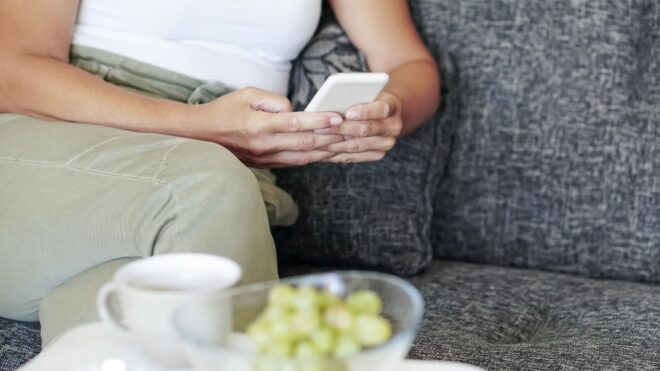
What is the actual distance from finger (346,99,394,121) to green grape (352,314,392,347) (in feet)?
2.02

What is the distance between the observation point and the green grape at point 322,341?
56cm

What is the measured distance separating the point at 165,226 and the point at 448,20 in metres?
0.82

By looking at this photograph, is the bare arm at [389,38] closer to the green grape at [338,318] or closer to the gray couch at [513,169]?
the gray couch at [513,169]

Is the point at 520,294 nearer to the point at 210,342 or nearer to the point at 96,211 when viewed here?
the point at 96,211

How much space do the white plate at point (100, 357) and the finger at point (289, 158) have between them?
1.80 ft

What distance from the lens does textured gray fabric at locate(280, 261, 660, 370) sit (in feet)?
3.69

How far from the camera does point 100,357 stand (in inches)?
27.4

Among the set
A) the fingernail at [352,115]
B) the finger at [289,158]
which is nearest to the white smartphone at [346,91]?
the fingernail at [352,115]

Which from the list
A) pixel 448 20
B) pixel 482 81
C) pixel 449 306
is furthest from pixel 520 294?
pixel 448 20

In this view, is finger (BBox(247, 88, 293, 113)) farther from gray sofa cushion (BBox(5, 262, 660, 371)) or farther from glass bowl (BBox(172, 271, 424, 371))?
glass bowl (BBox(172, 271, 424, 371))

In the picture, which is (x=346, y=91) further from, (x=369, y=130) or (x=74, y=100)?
(x=74, y=100)

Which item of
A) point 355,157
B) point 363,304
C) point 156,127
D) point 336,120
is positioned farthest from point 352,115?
point 363,304

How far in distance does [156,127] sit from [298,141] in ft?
0.61

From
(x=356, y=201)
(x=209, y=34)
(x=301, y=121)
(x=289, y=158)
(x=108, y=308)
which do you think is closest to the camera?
(x=108, y=308)
